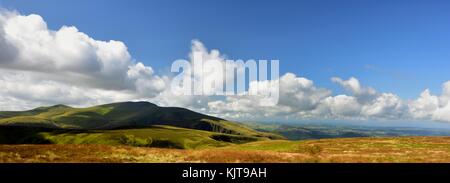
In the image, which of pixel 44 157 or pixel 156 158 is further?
pixel 156 158
